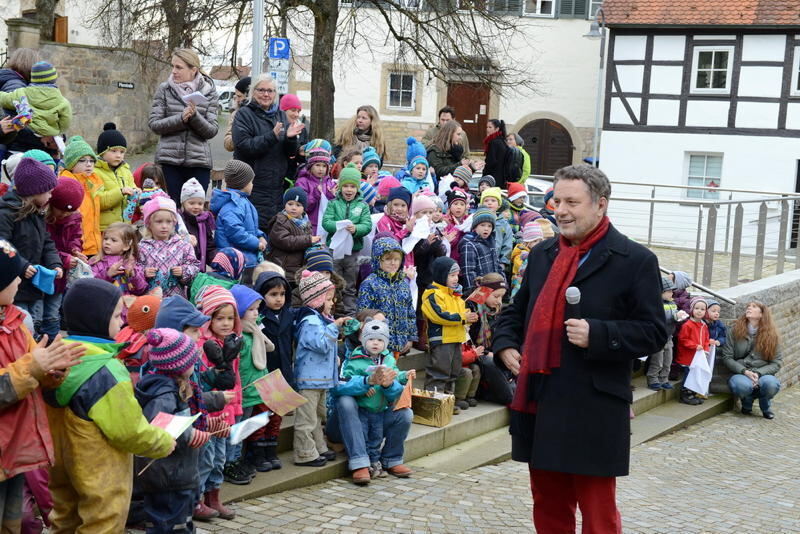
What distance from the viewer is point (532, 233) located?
12250mm

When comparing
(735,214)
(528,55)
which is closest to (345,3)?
(735,214)

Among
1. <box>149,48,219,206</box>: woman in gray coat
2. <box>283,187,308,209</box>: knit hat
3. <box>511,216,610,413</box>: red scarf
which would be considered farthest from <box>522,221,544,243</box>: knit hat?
<box>511,216,610,413</box>: red scarf

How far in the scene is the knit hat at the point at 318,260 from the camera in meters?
9.06

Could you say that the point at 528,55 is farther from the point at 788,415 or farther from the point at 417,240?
the point at 417,240

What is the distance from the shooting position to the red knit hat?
758 centimetres

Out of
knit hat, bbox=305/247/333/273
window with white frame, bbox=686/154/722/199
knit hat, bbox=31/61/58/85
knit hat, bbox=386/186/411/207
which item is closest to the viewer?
knit hat, bbox=305/247/333/273

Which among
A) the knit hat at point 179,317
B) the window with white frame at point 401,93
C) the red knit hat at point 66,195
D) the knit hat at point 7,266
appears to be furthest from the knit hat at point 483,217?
the window with white frame at point 401,93

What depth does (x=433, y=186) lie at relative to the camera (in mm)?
13234

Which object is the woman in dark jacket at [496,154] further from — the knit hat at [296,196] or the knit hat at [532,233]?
the knit hat at [296,196]

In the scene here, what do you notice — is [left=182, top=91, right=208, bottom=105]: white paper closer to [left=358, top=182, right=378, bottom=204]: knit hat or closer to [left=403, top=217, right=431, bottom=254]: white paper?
[left=358, top=182, right=378, bottom=204]: knit hat

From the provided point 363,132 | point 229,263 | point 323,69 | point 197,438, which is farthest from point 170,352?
point 323,69

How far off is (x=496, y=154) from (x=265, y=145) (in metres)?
5.55

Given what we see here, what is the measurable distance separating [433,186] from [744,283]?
228 inches

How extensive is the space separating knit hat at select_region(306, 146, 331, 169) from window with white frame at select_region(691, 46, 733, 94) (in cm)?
2058
